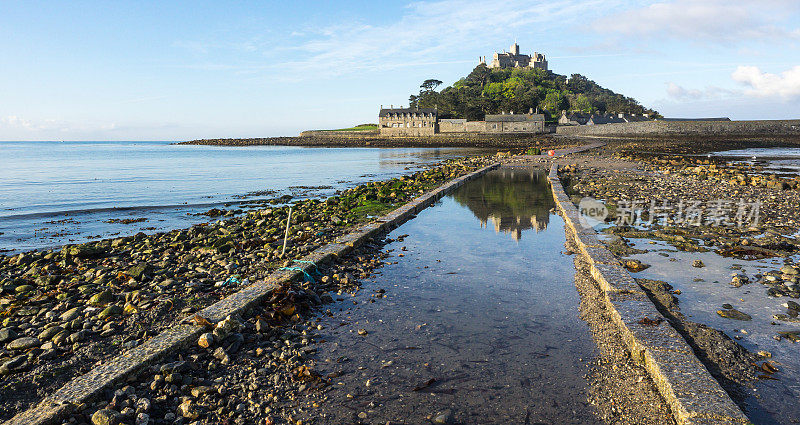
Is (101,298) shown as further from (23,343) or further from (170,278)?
(23,343)

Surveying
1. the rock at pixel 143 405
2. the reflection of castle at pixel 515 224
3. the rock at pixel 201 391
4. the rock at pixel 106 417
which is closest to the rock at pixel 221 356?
the rock at pixel 201 391

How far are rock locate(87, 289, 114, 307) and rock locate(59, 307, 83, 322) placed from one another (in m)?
0.19

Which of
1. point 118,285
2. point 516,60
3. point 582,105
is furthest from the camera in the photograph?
point 516,60

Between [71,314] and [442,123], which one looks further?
[442,123]

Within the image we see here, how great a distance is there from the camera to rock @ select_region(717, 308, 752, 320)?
17.1 feet

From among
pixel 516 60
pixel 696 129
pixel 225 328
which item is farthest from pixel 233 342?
pixel 516 60

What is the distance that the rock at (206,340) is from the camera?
15.2 ft

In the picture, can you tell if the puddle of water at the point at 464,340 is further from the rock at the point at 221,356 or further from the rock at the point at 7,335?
the rock at the point at 7,335

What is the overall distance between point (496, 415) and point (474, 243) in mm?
5752

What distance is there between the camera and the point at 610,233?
373 inches

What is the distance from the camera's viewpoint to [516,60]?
16725 centimetres

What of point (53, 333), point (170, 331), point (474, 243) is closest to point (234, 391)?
point (170, 331)

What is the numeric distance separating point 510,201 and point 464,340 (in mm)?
Result: 10159

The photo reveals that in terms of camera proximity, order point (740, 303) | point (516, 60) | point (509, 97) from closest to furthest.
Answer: point (740, 303), point (509, 97), point (516, 60)
